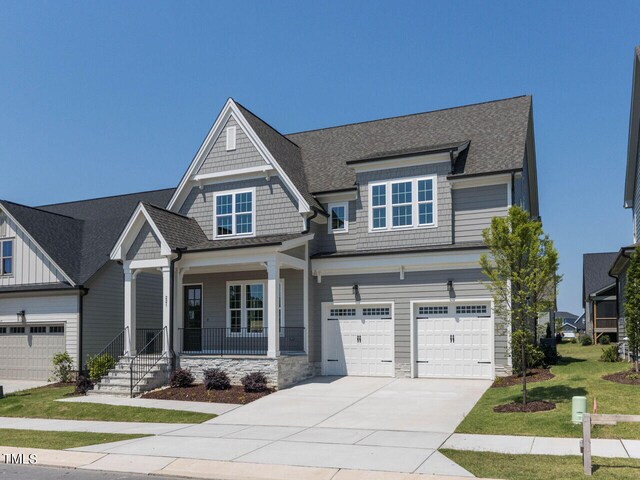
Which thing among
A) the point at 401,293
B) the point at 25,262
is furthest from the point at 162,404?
the point at 25,262

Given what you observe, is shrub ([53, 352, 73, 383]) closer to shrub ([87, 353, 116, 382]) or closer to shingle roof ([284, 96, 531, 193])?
shrub ([87, 353, 116, 382])

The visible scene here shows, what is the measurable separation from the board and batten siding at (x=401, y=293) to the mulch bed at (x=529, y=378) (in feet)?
2.26

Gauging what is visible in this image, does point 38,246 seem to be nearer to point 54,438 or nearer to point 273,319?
point 273,319

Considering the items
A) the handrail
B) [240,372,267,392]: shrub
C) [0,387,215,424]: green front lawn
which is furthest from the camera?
the handrail

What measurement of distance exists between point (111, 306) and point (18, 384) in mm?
4541

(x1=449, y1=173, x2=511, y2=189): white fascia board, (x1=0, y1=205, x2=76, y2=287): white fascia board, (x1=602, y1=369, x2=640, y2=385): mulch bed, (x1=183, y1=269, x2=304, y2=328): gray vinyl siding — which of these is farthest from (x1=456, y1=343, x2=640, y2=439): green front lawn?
(x1=0, y1=205, x2=76, y2=287): white fascia board

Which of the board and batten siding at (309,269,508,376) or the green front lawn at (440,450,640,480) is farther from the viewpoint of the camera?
the board and batten siding at (309,269,508,376)

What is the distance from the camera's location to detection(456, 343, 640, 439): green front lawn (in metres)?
12.6

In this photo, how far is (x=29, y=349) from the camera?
26422mm

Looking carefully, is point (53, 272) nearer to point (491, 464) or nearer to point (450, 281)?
point (450, 281)

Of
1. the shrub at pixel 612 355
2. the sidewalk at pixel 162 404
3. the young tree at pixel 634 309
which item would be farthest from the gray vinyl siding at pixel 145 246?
the shrub at pixel 612 355

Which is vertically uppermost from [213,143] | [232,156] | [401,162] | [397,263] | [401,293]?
[213,143]

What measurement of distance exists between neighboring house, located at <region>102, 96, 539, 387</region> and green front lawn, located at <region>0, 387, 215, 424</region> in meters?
3.55

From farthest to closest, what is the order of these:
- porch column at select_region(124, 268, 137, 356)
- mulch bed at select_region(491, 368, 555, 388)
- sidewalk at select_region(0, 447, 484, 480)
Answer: porch column at select_region(124, 268, 137, 356), mulch bed at select_region(491, 368, 555, 388), sidewalk at select_region(0, 447, 484, 480)
